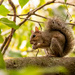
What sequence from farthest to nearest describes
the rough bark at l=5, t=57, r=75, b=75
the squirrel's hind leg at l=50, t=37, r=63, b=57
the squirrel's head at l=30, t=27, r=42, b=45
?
the squirrel's head at l=30, t=27, r=42, b=45 → the squirrel's hind leg at l=50, t=37, r=63, b=57 → the rough bark at l=5, t=57, r=75, b=75

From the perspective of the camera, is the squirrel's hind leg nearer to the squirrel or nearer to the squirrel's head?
the squirrel

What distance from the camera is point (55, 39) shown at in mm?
1884

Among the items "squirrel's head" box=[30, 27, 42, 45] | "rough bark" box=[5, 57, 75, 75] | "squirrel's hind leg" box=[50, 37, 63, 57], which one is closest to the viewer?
"rough bark" box=[5, 57, 75, 75]

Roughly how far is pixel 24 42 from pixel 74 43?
2.07 ft

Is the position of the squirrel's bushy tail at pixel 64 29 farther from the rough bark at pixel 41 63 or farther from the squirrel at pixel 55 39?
the rough bark at pixel 41 63

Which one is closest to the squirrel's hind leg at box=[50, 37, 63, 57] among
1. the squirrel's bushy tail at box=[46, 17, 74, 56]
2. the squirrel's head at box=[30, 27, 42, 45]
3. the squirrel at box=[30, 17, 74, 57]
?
the squirrel at box=[30, 17, 74, 57]

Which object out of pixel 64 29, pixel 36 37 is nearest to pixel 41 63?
pixel 64 29

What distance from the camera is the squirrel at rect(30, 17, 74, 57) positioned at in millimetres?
1877

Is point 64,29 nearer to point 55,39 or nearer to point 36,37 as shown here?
point 55,39

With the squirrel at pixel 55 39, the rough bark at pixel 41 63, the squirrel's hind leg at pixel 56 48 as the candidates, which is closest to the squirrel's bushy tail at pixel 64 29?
the squirrel at pixel 55 39

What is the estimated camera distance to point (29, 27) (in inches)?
79.2

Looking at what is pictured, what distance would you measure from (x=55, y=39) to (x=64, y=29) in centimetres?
23

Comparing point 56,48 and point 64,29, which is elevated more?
point 64,29

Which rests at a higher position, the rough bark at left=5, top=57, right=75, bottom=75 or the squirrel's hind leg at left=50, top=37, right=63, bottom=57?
the rough bark at left=5, top=57, right=75, bottom=75
